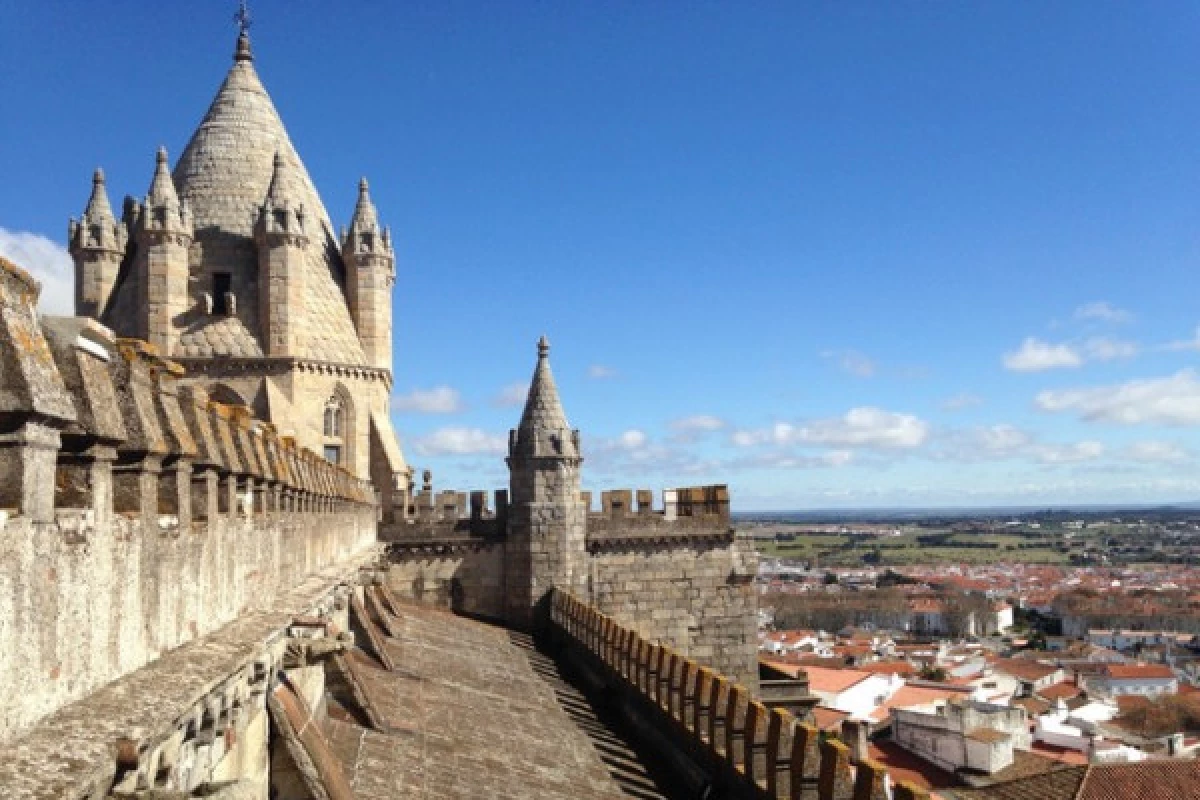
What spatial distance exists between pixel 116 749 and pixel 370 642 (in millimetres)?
9265

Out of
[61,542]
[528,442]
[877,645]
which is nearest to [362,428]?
[528,442]

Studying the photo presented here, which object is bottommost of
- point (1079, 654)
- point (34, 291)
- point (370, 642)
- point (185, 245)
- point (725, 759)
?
point (1079, 654)

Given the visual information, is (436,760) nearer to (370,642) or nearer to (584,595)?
(370,642)

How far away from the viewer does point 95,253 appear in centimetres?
2842

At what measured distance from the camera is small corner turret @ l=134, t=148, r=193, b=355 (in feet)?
88.7

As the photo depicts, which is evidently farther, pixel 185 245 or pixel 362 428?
pixel 362 428

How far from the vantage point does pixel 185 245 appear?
90.7ft

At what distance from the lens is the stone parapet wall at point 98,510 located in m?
3.62

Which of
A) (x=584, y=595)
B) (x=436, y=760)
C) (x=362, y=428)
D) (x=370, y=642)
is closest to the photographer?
(x=436, y=760)

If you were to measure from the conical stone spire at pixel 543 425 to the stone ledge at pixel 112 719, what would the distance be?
1664 cm

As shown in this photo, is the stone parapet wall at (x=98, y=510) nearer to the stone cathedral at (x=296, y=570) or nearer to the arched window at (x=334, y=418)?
the stone cathedral at (x=296, y=570)

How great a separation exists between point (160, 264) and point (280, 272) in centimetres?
273

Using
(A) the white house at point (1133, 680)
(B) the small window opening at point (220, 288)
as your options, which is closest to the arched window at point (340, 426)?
(B) the small window opening at point (220, 288)

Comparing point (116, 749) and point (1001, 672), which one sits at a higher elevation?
point (116, 749)
